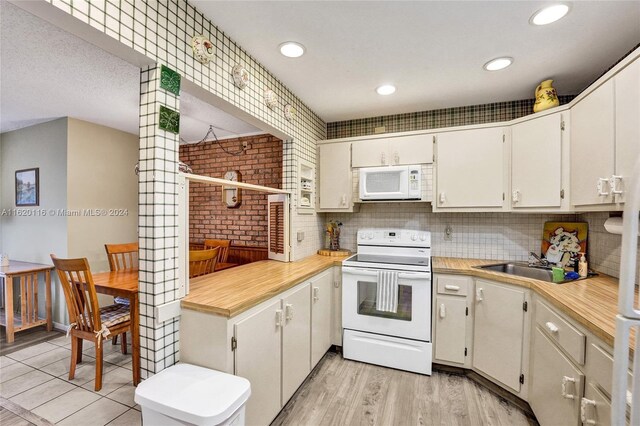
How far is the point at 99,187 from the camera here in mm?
3463

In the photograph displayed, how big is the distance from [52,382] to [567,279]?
3.93 metres

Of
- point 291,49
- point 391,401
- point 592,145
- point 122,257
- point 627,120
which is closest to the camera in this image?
point 627,120

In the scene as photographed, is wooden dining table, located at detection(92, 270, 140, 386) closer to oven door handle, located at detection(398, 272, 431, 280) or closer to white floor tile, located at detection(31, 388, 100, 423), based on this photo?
white floor tile, located at detection(31, 388, 100, 423)

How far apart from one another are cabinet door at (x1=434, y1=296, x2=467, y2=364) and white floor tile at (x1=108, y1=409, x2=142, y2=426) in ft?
7.32

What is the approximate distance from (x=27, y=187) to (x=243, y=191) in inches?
105

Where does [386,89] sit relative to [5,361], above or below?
above

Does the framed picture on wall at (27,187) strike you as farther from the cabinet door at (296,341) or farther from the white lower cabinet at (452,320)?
the white lower cabinet at (452,320)

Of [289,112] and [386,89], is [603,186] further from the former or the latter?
[289,112]

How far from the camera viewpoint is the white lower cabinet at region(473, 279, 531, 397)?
6.23ft

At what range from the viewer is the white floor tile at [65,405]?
72.2 inches

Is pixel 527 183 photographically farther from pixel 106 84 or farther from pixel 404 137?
pixel 106 84

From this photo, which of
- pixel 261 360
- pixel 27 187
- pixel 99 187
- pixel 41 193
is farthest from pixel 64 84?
pixel 261 360

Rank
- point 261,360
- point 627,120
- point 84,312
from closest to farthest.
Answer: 1. point 627,120
2. point 261,360
3. point 84,312

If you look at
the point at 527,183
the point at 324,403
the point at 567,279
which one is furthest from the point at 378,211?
the point at 324,403
